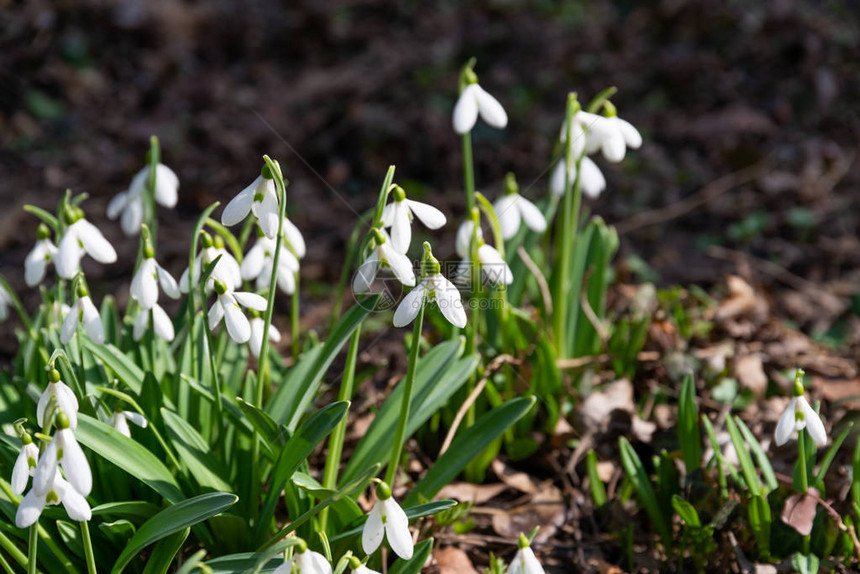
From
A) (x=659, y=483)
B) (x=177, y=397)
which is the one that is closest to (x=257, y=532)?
(x=177, y=397)

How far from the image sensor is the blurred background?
3.77 metres

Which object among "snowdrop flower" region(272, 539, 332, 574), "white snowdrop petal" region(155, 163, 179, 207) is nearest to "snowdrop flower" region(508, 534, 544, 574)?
"snowdrop flower" region(272, 539, 332, 574)

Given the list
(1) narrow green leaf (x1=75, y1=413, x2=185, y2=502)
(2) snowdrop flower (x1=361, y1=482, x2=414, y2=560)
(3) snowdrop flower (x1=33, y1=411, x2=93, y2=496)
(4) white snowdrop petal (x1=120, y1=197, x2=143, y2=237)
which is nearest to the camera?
(3) snowdrop flower (x1=33, y1=411, x2=93, y2=496)

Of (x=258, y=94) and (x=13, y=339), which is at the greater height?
(x=258, y=94)

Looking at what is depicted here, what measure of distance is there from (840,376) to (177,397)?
6.66 ft

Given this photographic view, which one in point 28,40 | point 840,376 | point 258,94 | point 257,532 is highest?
point 28,40

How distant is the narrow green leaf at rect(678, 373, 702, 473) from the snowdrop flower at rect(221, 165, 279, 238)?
1.04m

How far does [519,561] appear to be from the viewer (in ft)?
4.36

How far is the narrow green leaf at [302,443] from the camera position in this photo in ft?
4.75

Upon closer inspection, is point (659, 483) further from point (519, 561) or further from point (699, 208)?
point (699, 208)

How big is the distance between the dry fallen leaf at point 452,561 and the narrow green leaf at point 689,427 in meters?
0.57

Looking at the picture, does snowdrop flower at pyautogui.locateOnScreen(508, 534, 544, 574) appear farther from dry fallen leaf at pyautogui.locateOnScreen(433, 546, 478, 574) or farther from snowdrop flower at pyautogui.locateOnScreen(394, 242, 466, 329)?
dry fallen leaf at pyautogui.locateOnScreen(433, 546, 478, 574)

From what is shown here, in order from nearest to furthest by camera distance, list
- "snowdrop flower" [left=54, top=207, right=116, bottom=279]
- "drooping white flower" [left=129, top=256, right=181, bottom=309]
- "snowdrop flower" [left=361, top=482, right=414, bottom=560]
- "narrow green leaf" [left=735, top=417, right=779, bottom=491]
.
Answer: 1. "snowdrop flower" [left=361, top=482, right=414, bottom=560]
2. "drooping white flower" [left=129, top=256, right=181, bottom=309]
3. "snowdrop flower" [left=54, top=207, right=116, bottom=279]
4. "narrow green leaf" [left=735, top=417, right=779, bottom=491]

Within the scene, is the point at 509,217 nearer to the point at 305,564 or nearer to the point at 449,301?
the point at 449,301
